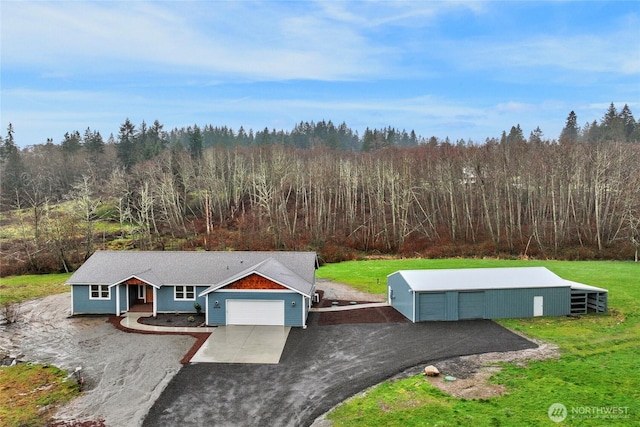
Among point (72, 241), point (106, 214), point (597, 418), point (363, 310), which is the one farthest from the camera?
point (106, 214)

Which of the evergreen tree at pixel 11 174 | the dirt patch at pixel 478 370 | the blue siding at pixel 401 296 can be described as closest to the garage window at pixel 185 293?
the blue siding at pixel 401 296

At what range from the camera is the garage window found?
24.1 m

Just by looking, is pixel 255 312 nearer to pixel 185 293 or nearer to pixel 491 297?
pixel 185 293

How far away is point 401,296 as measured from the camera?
76.9 feet

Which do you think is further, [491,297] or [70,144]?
[70,144]

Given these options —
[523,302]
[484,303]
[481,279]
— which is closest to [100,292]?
[484,303]

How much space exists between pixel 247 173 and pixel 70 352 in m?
49.4

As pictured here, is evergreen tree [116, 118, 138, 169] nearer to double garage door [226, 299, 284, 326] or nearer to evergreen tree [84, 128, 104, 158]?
evergreen tree [84, 128, 104, 158]

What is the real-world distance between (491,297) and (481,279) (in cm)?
116

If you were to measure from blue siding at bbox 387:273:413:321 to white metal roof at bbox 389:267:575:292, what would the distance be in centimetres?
41

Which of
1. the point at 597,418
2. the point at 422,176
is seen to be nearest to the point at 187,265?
the point at 597,418

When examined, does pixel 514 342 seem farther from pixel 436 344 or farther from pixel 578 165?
pixel 578 165

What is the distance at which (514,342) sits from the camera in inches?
725

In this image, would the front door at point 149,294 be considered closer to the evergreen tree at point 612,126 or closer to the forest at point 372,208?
the forest at point 372,208
